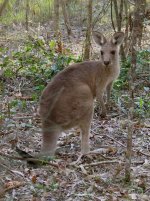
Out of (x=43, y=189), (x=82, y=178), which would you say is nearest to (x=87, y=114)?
(x=82, y=178)

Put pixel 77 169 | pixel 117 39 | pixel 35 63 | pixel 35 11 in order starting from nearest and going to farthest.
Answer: pixel 77 169 < pixel 117 39 < pixel 35 63 < pixel 35 11

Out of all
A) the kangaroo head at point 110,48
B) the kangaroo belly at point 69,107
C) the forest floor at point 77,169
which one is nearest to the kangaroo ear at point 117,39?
the kangaroo head at point 110,48

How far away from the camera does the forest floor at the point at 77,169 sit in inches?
174

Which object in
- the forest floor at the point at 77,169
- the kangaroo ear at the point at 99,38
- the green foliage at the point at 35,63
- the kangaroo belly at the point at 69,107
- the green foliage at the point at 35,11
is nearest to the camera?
the forest floor at the point at 77,169

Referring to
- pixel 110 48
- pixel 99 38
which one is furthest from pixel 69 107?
pixel 99 38

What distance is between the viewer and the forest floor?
4.42 m

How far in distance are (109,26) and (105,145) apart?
789cm

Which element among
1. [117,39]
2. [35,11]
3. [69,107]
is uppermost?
[35,11]

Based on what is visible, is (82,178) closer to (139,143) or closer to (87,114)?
(87,114)

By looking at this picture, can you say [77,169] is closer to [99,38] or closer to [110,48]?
[110,48]

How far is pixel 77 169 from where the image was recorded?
503 centimetres

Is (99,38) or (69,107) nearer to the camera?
(69,107)

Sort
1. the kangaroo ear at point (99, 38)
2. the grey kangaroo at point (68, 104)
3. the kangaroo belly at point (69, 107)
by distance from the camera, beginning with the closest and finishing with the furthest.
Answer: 1. the grey kangaroo at point (68, 104)
2. the kangaroo belly at point (69, 107)
3. the kangaroo ear at point (99, 38)

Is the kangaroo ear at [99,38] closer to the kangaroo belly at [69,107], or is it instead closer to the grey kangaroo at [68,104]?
the grey kangaroo at [68,104]
